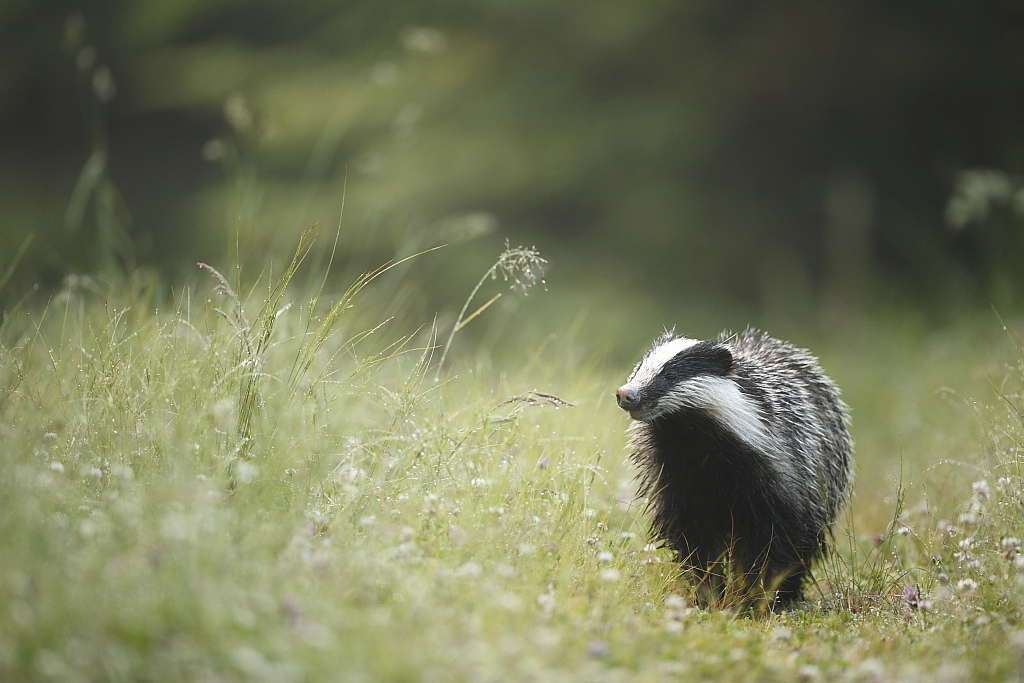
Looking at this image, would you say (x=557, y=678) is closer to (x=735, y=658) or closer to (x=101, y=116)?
(x=735, y=658)

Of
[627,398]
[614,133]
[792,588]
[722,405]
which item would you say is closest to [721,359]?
[722,405]

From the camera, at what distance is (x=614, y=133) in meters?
11.7

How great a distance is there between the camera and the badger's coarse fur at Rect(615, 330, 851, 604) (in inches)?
161

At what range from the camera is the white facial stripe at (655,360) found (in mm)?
4043

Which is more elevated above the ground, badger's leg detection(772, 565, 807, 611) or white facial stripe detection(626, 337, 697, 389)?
white facial stripe detection(626, 337, 697, 389)

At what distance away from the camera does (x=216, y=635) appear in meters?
2.46

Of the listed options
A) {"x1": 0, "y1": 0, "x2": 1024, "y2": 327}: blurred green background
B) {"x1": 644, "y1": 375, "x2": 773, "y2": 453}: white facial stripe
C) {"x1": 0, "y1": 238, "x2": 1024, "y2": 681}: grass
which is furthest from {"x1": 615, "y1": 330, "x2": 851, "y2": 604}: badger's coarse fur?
{"x1": 0, "y1": 0, "x2": 1024, "y2": 327}: blurred green background

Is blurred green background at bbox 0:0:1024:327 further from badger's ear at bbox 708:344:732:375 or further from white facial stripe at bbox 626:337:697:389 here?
badger's ear at bbox 708:344:732:375

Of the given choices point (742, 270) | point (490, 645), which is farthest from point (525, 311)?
point (490, 645)

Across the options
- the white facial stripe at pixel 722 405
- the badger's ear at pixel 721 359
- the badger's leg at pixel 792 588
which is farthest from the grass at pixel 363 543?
the badger's ear at pixel 721 359

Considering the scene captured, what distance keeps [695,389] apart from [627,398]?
389mm

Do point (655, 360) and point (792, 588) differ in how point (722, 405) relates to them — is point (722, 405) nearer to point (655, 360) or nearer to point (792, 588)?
point (655, 360)

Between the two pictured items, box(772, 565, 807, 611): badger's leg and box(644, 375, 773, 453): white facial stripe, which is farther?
box(772, 565, 807, 611): badger's leg

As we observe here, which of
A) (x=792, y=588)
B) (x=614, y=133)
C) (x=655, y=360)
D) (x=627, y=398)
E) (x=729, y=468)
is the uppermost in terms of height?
(x=614, y=133)
